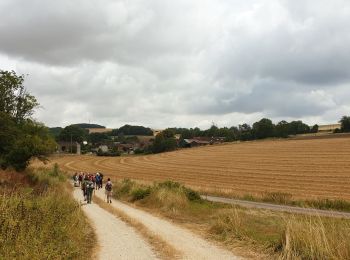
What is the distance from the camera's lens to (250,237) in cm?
1293

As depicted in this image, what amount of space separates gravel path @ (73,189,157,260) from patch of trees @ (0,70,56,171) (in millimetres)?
Result: 29391

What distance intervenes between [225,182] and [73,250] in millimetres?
45790

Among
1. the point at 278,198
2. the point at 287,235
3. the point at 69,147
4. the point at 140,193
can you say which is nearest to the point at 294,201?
Result: the point at 278,198

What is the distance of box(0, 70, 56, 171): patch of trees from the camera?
48125 mm

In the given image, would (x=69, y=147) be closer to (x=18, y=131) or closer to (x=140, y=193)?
(x=18, y=131)

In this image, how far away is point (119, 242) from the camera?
12883mm

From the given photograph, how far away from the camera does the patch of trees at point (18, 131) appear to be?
48.1m

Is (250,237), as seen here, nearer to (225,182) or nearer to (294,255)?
(294,255)

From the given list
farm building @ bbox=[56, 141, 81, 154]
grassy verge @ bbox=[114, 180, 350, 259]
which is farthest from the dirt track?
farm building @ bbox=[56, 141, 81, 154]

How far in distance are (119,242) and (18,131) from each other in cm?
4140

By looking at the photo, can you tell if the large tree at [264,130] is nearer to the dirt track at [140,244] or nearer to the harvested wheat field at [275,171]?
the harvested wheat field at [275,171]

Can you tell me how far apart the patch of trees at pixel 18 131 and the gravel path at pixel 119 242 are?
29.4 m

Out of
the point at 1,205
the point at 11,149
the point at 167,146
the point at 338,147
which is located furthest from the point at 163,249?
the point at 167,146

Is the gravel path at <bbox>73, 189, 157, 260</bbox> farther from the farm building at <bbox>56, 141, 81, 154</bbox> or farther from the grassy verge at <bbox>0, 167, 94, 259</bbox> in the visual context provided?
the farm building at <bbox>56, 141, 81, 154</bbox>
